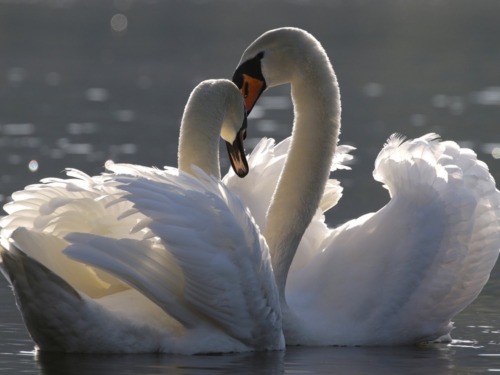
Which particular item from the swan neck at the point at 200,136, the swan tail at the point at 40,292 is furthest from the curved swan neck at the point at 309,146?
the swan tail at the point at 40,292

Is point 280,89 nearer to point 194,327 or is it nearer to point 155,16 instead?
point 194,327

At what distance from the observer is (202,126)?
30.0ft

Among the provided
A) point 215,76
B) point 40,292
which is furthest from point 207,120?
point 215,76

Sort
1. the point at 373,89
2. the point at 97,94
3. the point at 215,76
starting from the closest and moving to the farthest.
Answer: the point at 97,94 → the point at 373,89 → the point at 215,76

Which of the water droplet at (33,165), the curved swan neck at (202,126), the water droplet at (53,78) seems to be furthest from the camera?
the water droplet at (53,78)

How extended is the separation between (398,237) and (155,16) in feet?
147

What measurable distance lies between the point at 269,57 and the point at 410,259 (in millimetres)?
1573

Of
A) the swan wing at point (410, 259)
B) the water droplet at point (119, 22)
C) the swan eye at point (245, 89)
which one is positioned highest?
the water droplet at point (119, 22)

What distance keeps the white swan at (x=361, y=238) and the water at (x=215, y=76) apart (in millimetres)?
209

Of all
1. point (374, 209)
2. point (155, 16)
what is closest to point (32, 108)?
point (374, 209)

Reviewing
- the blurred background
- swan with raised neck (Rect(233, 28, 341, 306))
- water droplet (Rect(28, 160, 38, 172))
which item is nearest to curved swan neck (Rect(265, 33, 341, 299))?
swan with raised neck (Rect(233, 28, 341, 306))

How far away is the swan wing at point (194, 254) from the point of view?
26.3 feet

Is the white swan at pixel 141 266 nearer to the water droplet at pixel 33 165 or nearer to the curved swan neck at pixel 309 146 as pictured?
the curved swan neck at pixel 309 146

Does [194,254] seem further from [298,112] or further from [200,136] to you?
[298,112]
